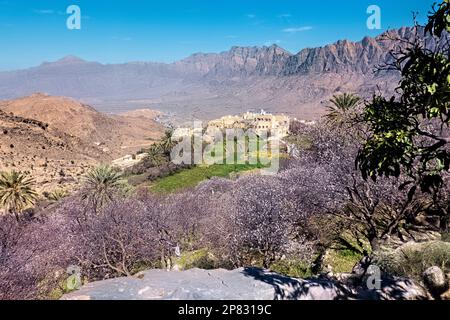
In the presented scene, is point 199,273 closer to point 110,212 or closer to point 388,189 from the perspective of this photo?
point 388,189

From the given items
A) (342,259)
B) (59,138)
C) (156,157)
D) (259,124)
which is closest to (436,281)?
(342,259)

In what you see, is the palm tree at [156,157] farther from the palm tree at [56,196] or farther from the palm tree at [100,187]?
the palm tree at [100,187]

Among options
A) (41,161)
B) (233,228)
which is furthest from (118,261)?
(41,161)

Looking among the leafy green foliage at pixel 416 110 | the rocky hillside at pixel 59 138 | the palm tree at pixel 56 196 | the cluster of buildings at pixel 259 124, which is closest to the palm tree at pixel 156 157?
the rocky hillside at pixel 59 138

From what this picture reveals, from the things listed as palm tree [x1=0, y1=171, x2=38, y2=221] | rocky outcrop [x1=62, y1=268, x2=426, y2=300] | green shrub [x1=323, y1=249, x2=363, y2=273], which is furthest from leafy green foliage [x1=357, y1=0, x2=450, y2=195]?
palm tree [x1=0, y1=171, x2=38, y2=221]

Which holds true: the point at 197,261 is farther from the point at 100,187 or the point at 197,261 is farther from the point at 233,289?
the point at 100,187

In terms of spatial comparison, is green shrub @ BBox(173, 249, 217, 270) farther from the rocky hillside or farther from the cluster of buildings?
the cluster of buildings
